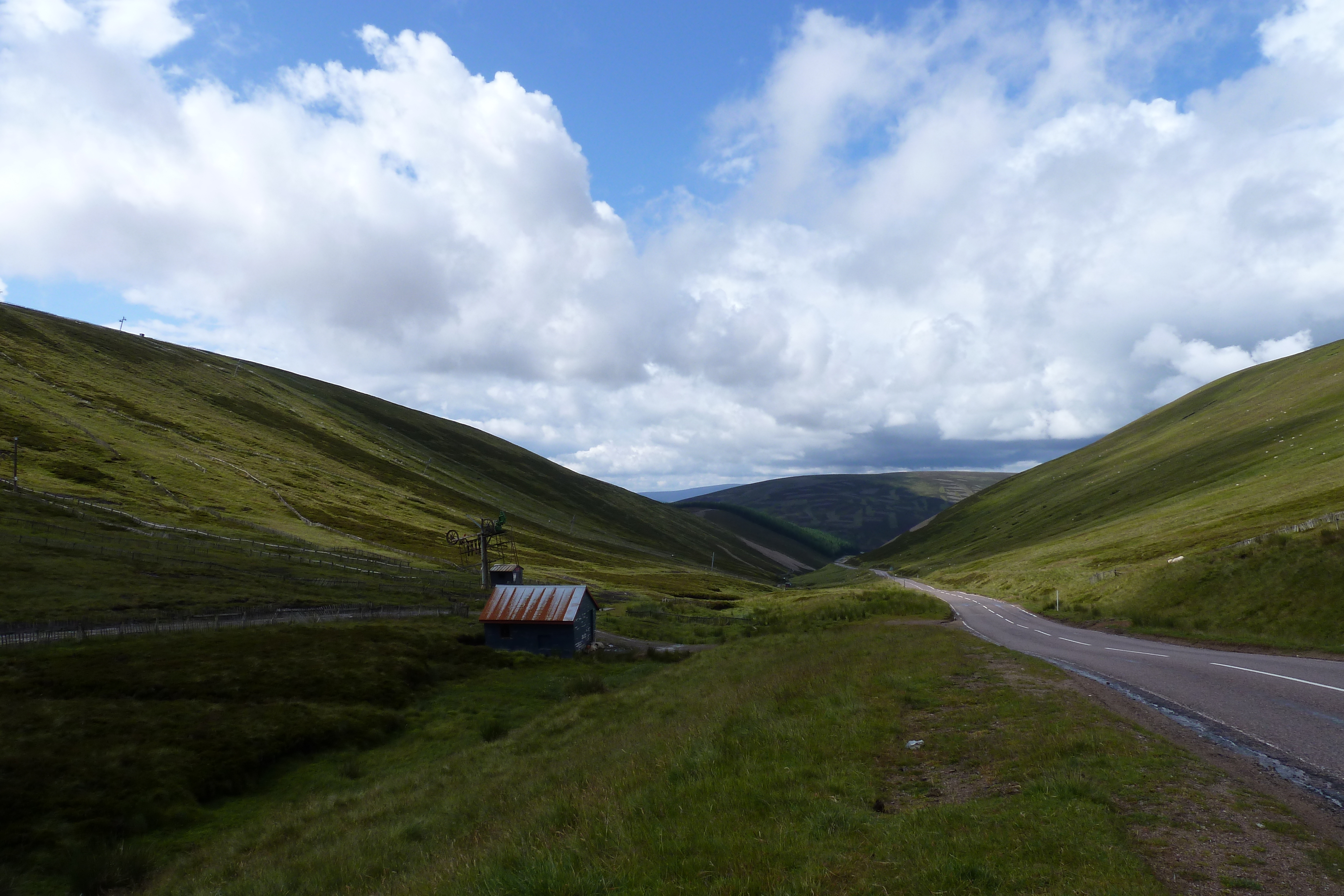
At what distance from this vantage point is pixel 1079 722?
1430 centimetres

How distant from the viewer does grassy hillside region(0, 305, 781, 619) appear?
90.7 meters

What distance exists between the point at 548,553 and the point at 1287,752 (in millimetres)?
124500

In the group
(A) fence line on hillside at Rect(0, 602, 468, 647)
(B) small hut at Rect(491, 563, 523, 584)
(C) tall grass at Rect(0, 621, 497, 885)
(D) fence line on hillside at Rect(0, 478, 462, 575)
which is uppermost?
(D) fence line on hillside at Rect(0, 478, 462, 575)

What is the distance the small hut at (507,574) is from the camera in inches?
3130

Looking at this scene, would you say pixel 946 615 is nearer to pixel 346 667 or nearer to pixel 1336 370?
pixel 346 667

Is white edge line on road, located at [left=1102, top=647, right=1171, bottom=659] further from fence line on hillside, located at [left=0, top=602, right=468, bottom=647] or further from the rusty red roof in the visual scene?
fence line on hillside, located at [left=0, top=602, right=468, bottom=647]

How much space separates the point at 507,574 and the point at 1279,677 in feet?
237

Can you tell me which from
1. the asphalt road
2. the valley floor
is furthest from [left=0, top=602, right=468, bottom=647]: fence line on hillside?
the asphalt road

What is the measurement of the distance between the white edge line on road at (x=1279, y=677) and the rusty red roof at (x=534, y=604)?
47.1 metres

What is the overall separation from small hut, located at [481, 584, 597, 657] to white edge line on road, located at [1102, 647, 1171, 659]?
138 feet

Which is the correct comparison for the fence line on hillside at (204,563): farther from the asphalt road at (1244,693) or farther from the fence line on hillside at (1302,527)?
the fence line on hillside at (1302,527)

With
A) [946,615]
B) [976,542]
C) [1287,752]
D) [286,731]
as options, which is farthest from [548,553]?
[1287,752]

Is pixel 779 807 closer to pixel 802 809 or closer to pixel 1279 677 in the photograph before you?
pixel 802 809

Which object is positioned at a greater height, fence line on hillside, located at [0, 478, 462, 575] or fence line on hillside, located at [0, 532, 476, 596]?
fence line on hillside, located at [0, 478, 462, 575]
